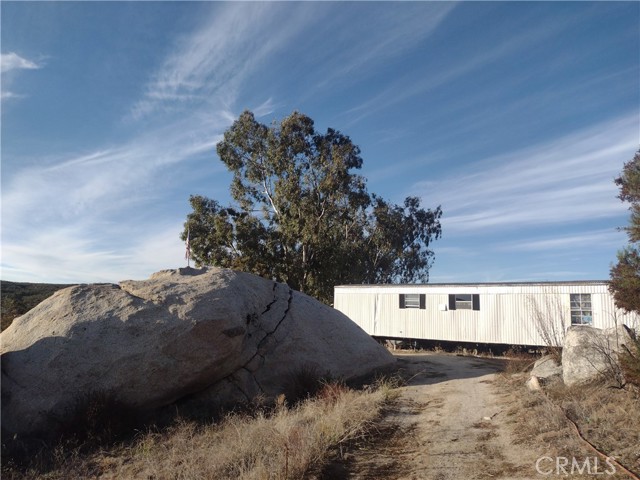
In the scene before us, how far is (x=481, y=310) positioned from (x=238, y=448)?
700 inches

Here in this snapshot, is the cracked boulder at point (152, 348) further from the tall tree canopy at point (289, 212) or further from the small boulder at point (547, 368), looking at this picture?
the tall tree canopy at point (289, 212)

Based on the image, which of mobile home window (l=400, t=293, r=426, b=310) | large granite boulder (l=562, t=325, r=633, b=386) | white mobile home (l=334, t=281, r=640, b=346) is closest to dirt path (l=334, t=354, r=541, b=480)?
large granite boulder (l=562, t=325, r=633, b=386)

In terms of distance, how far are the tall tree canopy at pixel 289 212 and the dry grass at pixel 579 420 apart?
2466 cm

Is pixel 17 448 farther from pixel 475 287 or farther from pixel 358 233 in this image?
pixel 358 233

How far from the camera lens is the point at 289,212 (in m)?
34.9

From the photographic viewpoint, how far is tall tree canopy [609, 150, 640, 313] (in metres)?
11.0

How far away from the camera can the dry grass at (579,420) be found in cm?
679

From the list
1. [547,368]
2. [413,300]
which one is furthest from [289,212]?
[547,368]

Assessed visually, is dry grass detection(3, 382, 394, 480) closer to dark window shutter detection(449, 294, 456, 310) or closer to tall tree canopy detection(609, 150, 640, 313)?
tall tree canopy detection(609, 150, 640, 313)

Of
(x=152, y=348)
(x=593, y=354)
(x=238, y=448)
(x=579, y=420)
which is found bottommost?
(x=238, y=448)
